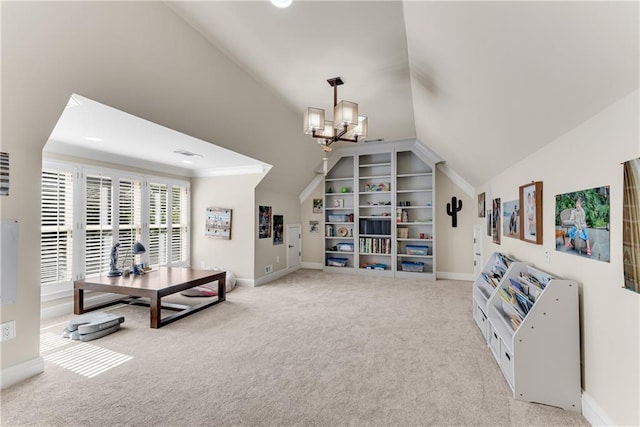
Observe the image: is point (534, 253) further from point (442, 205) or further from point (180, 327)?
point (180, 327)

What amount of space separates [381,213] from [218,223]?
3.51m

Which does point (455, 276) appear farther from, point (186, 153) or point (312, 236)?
point (186, 153)

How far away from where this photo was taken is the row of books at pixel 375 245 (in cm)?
612

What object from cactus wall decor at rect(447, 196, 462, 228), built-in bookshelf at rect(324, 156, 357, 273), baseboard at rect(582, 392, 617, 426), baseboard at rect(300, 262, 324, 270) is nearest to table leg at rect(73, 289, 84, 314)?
baseboard at rect(300, 262, 324, 270)

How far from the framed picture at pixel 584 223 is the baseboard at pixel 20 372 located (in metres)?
4.07

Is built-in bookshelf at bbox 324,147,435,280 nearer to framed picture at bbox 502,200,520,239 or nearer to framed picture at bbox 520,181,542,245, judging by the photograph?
framed picture at bbox 502,200,520,239

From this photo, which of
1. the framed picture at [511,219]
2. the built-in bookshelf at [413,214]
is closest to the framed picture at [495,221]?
the framed picture at [511,219]

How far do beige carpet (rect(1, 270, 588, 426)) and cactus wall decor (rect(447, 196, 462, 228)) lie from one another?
7.95ft

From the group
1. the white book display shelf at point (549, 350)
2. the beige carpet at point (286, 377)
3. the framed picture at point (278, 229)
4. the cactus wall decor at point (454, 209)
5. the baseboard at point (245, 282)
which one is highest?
the cactus wall decor at point (454, 209)

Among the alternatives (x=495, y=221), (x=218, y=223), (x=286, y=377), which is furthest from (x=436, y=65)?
(x=218, y=223)

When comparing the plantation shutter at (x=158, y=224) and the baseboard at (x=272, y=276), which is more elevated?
the plantation shutter at (x=158, y=224)

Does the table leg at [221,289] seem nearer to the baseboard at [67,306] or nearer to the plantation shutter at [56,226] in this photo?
the baseboard at [67,306]

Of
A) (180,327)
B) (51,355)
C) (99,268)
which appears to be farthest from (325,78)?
(99,268)

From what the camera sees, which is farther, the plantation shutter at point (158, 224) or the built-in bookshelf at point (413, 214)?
the built-in bookshelf at point (413, 214)
